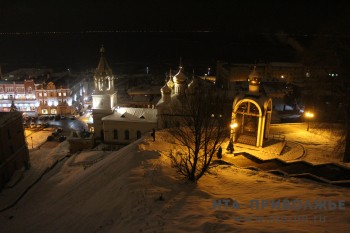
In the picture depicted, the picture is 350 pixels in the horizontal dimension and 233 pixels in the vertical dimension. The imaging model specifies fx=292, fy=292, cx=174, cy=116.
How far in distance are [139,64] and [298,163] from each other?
10670 cm

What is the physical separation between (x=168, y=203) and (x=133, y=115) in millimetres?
23627

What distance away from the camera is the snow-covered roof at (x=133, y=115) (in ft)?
116

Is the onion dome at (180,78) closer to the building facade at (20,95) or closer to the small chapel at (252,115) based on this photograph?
the small chapel at (252,115)

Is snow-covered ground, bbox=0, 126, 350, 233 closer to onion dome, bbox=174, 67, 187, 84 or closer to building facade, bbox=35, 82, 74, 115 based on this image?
onion dome, bbox=174, 67, 187, 84

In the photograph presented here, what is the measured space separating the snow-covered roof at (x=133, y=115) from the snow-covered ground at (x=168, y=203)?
43.0 ft

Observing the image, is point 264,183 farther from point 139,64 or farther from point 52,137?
point 139,64

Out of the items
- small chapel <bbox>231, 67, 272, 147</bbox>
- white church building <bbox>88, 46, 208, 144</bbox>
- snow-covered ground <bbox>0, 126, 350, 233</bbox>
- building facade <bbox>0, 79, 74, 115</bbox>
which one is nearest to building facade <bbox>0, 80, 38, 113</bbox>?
building facade <bbox>0, 79, 74, 115</bbox>

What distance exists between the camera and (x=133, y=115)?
118ft

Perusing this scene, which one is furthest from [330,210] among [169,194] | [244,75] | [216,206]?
[244,75]

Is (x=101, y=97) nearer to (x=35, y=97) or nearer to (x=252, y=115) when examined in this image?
(x=252, y=115)

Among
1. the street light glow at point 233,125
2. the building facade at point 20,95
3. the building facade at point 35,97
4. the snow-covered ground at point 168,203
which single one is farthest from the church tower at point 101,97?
the building facade at point 20,95

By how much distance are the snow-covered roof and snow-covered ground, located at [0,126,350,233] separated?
13114 millimetres

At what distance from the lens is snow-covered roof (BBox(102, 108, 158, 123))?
3538 cm

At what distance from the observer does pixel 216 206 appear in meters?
12.7
